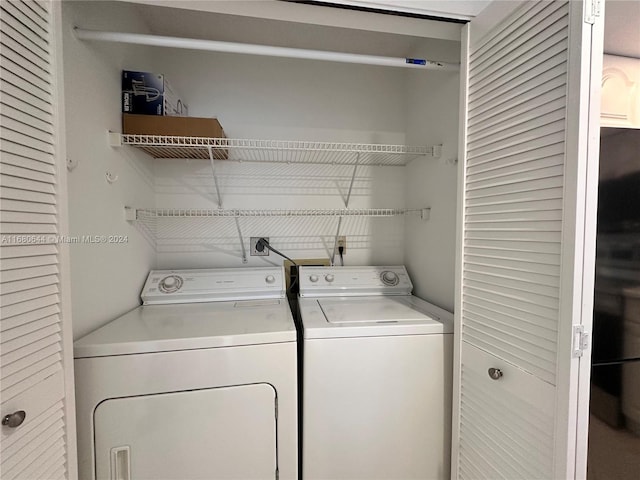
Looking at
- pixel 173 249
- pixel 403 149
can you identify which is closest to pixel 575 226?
Result: pixel 403 149

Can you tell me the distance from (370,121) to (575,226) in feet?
5.50

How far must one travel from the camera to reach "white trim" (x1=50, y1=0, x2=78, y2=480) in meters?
0.95

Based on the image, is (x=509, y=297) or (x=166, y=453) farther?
(x=166, y=453)

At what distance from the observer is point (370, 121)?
2213mm

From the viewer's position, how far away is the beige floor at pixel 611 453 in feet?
3.31

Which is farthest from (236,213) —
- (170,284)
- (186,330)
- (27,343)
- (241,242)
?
(27,343)

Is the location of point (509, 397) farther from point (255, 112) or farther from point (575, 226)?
point (255, 112)

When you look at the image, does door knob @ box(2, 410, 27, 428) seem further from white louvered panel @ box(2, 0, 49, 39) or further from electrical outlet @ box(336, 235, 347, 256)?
electrical outlet @ box(336, 235, 347, 256)

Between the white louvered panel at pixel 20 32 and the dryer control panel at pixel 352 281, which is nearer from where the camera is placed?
the white louvered panel at pixel 20 32

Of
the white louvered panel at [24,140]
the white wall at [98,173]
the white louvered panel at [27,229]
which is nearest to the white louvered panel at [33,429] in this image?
the white wall at [98,173]

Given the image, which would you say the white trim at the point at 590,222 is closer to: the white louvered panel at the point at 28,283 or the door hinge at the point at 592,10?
the door hinge at the point at 592,10

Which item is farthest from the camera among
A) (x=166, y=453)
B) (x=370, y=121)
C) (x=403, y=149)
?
(x=370, y=121)

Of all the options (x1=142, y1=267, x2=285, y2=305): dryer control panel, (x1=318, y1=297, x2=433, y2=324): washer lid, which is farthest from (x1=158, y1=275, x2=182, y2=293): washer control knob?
(x1=318, y1=297, x2=433, y2=324): washer lid

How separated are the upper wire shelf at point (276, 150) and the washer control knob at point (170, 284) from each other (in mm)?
765
